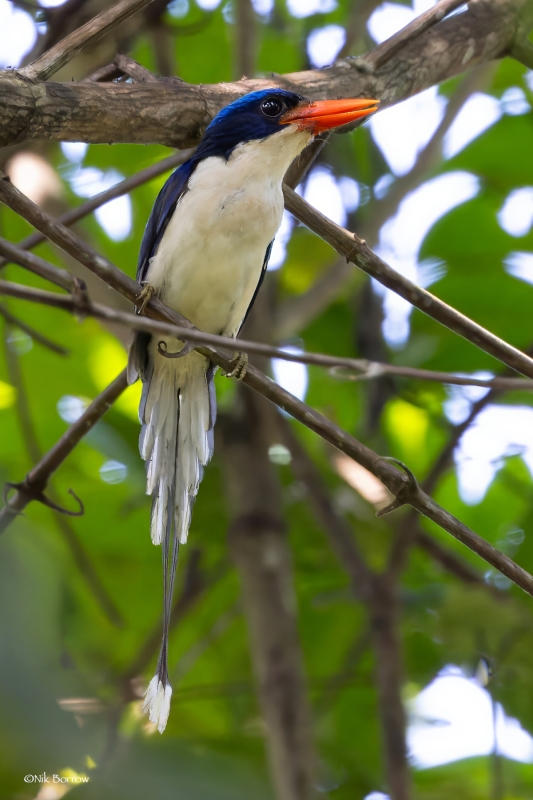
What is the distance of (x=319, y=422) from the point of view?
6.32 ft

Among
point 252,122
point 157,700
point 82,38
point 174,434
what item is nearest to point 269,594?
point 174,434

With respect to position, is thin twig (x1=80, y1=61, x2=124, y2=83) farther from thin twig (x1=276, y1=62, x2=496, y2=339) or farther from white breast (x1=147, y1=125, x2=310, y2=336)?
thin twig (x1=276, y1=62, x2=496, y2=339)

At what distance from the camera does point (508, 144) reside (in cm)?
414

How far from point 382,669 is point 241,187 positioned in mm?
1684

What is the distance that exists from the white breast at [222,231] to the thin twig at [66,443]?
69 cm

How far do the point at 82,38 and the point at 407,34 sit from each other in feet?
3.09

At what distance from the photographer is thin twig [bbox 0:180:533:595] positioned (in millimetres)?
1801

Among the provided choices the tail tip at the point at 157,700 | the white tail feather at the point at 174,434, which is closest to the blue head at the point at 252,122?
the white tail feather at the point at 174,434

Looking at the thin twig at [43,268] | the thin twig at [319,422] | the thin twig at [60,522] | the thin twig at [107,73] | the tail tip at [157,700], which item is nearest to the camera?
the thin twig at [43,268]

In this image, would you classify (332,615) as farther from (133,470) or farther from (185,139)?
(185,139)

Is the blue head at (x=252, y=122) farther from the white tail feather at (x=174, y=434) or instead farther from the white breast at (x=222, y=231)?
the white tail feather at (x=174, y=434)

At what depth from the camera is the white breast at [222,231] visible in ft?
9.75

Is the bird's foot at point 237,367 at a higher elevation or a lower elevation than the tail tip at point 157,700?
higher

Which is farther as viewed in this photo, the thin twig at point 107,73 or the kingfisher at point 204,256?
the kingfisher at point 204,256
